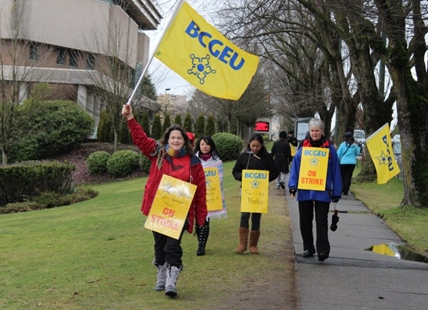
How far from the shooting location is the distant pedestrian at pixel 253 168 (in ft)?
26.8

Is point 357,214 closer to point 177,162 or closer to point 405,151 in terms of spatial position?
point 405,151

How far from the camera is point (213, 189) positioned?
8742 mm

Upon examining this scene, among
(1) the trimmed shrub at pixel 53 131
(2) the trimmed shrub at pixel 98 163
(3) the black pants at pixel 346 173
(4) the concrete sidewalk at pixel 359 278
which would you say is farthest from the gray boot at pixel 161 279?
(1) the trimmed shrub at pixel 53 131

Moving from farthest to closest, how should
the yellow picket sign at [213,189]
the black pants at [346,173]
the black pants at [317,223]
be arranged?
1. the black pants at [346,173]
2. the yellow picket sign at [213,189]
3. the black pants at [317,223]

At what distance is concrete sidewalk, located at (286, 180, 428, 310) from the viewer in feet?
19.5

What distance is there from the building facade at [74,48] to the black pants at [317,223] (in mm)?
19605

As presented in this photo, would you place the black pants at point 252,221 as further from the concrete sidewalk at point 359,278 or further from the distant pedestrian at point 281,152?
the distant pedestrian at point 281,152

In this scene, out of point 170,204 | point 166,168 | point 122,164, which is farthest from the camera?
point 122,164

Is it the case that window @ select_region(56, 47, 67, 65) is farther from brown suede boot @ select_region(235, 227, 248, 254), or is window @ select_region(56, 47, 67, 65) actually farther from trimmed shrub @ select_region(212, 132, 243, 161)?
brown suede boot @ select_region(235, 227, 248, 254)

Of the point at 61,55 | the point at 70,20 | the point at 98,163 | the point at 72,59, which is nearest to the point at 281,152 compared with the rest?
the point at 98,163

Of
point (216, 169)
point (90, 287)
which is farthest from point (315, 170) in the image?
point (90, 287)

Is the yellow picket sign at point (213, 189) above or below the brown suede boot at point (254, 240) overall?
above

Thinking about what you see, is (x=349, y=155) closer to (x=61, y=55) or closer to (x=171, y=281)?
(x=171, y=281)

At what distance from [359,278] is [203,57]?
3.21m
